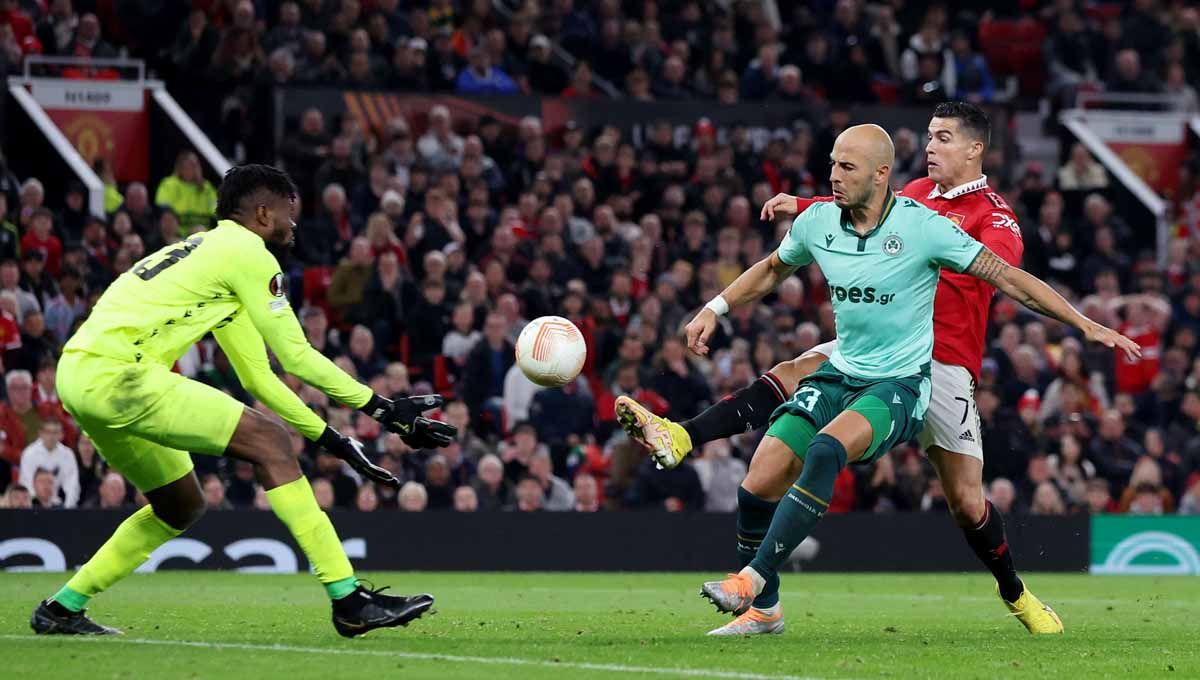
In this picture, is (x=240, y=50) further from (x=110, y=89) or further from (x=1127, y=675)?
(x=1127, y=675)

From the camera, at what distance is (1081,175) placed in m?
24.0

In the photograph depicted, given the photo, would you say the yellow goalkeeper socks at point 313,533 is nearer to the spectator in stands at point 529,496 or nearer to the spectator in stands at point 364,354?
the spectator in stands at point 529,496

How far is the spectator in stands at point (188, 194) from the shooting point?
1886 centimetres

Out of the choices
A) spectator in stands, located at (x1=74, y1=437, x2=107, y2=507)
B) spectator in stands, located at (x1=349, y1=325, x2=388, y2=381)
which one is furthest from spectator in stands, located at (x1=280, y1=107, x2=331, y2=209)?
spectator in stands, located at (x1=74, y1=437, x2=107, y2=507)

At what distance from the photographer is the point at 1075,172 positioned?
24.0 metres

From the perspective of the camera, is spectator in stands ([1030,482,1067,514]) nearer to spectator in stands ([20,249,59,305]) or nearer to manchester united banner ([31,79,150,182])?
spectator in stands ([20,249,59,305])

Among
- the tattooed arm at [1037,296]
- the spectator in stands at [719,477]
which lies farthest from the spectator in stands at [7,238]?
the tattooed arm at [1037,296]

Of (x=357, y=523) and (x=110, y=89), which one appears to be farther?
(x=110, y=89)

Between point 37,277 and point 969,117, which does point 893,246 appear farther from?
point 37,277

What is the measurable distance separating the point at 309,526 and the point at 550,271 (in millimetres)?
10856

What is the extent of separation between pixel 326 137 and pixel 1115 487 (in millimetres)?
8683

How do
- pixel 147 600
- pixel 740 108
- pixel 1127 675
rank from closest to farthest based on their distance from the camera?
pixel 1127 675
pixel 147 600
pixel 740 108

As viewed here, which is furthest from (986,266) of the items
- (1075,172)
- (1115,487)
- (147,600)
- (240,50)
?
(1075,172)

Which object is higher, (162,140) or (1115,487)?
(162,140)
